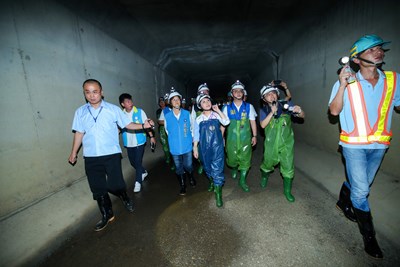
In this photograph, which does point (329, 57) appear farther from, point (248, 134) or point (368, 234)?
point (368, 234)

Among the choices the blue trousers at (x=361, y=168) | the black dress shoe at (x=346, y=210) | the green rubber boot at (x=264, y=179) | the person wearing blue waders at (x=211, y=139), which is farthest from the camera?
the green rubber boot at (x=264, y=179)

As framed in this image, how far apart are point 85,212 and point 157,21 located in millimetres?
5341

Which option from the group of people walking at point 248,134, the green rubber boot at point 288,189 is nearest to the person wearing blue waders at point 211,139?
the group of people walking at point 248,134

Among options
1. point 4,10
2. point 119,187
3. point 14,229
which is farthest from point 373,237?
point 4,10

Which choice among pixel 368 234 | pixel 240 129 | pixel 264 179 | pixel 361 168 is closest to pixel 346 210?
pixel 368 234

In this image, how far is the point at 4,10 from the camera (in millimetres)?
2744

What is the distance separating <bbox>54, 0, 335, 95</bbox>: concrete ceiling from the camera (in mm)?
4617

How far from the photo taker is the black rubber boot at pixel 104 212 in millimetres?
2928

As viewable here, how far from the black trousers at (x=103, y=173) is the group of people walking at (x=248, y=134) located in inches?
0.5

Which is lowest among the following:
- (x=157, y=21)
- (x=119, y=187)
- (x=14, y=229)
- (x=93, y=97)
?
(x=14, y=229)

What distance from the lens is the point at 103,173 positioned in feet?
9.77

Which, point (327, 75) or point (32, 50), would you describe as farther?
point (327, 75)

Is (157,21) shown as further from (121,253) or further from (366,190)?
(366,190)

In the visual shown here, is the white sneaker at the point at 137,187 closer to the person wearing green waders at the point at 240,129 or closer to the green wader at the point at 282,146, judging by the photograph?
the person wearing green waders at the point at 240,129
